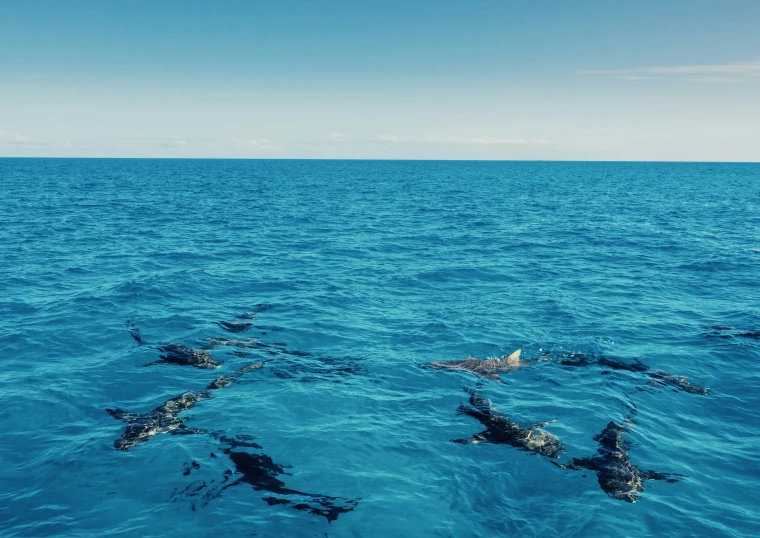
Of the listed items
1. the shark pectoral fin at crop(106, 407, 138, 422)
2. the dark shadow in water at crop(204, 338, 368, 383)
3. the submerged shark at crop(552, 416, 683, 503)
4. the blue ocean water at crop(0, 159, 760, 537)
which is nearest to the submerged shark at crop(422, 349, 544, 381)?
the blue ocean water at crop(0, 159, 760, 537)

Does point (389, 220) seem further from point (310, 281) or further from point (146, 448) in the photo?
point (146, 448)

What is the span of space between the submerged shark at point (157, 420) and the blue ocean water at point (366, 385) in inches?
6.7

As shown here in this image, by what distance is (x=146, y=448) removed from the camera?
15.2 metres

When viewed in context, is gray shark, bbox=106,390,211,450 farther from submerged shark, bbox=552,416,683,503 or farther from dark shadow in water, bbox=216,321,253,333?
submerged shark, bbox=552,416,683,503

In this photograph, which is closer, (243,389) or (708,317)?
(243,389)

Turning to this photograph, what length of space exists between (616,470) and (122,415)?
1626cm

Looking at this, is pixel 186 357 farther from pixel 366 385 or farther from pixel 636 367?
pixel 636 367

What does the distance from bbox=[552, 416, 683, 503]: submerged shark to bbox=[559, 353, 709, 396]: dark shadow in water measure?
5531 mm

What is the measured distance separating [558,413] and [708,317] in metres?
15.6

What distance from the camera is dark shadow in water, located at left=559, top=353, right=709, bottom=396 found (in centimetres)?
1972

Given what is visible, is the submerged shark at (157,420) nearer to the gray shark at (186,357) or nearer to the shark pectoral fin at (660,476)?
the gray shark at (186,357)

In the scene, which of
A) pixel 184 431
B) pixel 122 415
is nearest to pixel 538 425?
pixel 184 431

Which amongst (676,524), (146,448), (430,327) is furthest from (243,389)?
(676,524)

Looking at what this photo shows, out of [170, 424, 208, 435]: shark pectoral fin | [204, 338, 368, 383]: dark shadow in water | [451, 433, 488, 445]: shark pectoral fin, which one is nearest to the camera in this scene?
[451, 433, 488, 445]: shark pectoral fin
